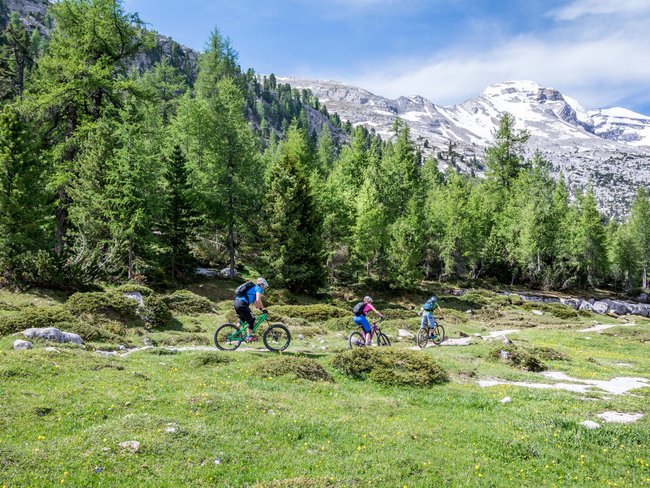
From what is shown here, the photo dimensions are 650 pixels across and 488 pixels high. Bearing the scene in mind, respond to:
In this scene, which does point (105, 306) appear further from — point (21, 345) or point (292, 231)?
point (292, 231)

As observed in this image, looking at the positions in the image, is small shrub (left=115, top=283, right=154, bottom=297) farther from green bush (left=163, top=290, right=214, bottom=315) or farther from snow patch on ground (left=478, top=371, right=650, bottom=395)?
snow patch on ground (left=478, top=371, right=650, bottom=395)

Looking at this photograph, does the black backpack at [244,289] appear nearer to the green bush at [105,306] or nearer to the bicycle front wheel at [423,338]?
the green bush at [105,306]

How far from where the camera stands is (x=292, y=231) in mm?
39031

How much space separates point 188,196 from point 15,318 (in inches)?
876

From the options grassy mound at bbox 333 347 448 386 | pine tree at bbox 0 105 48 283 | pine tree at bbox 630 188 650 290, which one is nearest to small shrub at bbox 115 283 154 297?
pine tree at bbox 0 105 48 283

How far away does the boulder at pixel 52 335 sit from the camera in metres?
14.6

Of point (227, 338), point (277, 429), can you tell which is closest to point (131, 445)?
point (277, 429)

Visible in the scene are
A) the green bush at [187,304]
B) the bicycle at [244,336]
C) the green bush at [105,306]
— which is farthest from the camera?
the green bush at [187,304]

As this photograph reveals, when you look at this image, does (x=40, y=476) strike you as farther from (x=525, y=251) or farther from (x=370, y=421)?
(x=525, y=251)

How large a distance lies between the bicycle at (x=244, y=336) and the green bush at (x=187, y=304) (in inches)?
433

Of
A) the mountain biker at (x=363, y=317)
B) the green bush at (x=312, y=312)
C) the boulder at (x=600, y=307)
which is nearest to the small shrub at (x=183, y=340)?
the mountain biker at (x=363, y=317)

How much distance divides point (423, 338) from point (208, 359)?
12349mm

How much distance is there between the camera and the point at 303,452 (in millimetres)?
8383

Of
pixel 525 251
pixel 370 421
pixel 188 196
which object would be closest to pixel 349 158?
pixel 525 251
